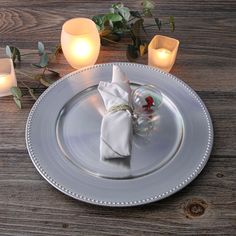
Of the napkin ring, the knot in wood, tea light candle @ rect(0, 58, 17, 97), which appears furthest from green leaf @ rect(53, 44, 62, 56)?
the knot in wood

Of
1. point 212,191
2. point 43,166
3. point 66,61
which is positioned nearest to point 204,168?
point 212,191

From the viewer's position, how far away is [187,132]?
0.72 m

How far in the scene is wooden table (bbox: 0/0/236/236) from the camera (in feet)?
2.02

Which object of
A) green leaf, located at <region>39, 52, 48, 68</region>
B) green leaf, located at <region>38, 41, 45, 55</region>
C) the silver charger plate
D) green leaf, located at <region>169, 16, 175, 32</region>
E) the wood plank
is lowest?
the wood plank

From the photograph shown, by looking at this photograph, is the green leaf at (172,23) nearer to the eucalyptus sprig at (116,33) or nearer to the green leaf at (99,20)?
the eucalyptus sprig at (116,33)

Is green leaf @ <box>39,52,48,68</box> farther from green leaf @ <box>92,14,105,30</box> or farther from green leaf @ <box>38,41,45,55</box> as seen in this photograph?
green leaf @ <box>92,14,105,30</box>

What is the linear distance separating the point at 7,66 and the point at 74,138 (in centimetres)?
22

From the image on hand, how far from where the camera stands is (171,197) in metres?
0.65

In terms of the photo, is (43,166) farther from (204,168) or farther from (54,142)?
(204,168)

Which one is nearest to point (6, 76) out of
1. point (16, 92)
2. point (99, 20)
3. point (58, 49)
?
point (16, 92)

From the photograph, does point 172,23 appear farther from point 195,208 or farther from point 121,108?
point 195,208

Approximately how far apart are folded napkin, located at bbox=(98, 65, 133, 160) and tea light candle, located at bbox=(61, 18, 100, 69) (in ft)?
0.29

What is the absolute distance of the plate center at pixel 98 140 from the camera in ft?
2.20

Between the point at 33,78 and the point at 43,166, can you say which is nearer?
the point at 43,166
